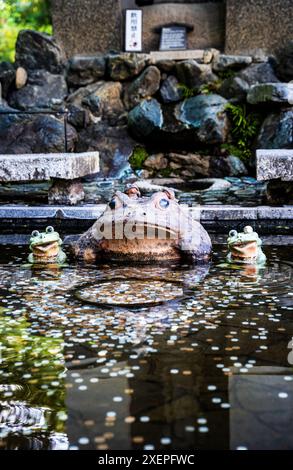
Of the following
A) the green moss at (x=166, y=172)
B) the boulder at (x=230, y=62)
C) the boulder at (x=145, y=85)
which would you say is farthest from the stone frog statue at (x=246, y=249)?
the boulder at (x=230, y=62)

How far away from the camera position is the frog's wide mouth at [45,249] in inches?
271

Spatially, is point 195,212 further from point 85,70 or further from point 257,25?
point 257,25

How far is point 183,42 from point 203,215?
8877mm

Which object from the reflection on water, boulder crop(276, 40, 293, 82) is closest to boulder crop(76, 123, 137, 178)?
boulder crop(276, 40, 293, 82)

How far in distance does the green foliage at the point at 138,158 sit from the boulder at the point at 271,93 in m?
2.63

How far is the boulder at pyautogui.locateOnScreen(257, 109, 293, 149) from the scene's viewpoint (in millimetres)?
13078

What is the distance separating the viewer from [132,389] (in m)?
3.64

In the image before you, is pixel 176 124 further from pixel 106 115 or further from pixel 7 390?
pixel 7 390

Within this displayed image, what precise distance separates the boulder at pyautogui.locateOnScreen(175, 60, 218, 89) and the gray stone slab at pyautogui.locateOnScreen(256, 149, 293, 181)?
21.7 feet

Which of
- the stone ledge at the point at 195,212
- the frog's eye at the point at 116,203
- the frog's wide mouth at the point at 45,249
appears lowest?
the frog's wide mouth at the point at 45,249

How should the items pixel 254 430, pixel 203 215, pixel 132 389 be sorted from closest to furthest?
pixel 254 430
pixel 132 389
pixel 203 215

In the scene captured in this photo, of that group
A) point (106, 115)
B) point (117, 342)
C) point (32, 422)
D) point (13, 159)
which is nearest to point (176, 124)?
point (106, 115)

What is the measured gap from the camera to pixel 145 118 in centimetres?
1473

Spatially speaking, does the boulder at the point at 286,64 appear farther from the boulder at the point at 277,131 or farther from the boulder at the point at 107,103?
the boulder at the point at 107,103
